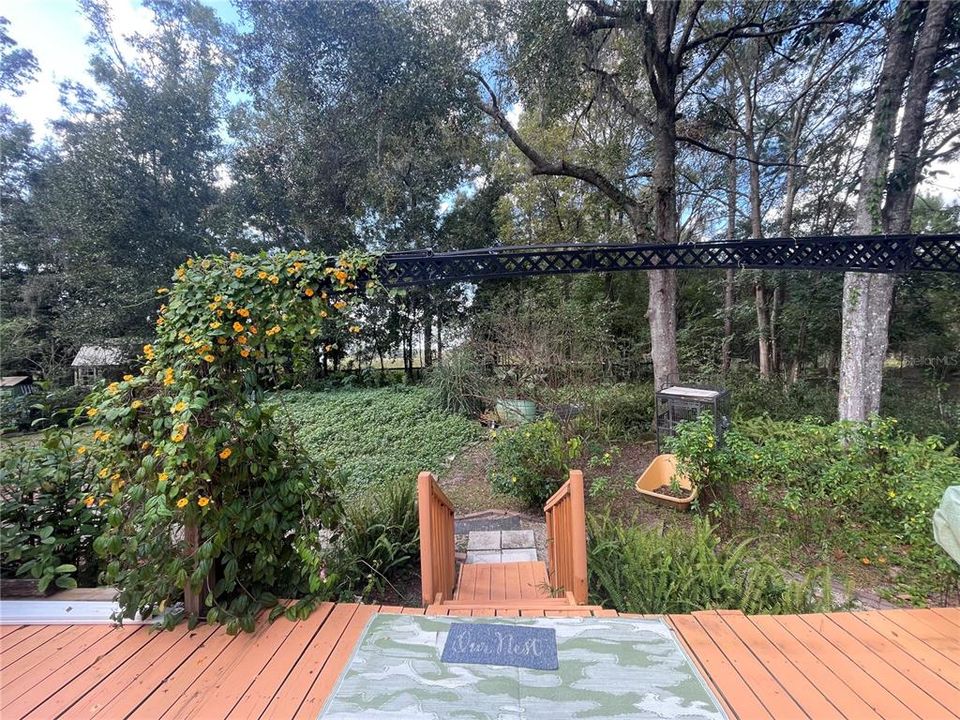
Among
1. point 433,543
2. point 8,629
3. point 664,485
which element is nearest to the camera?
point 8,629

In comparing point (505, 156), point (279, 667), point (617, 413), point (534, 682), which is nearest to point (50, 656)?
point (279, 667)

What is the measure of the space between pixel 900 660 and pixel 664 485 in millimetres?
2603

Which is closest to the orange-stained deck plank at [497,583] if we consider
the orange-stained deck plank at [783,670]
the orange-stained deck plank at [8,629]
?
the orange-stained deck plank at [783,670]

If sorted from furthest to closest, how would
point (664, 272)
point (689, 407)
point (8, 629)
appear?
point (664, 272)
point (689, 407)
point (8, 629)

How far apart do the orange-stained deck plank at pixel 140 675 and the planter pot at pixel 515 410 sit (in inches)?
147

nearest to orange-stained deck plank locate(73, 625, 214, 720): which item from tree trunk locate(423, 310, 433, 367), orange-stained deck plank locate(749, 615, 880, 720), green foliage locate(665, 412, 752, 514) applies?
orange-stained deck plank locate(749, 615, 880, 720)

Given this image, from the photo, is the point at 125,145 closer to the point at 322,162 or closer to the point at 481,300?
the point at 322,162

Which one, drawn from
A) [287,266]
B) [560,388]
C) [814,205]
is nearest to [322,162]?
[560,388]

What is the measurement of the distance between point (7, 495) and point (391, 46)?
5.90 metres

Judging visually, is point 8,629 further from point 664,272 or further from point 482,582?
point 664,272

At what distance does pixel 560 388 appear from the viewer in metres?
5.02

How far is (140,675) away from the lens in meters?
1.23

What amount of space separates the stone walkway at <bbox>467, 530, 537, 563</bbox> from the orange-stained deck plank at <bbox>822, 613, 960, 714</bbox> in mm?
1757

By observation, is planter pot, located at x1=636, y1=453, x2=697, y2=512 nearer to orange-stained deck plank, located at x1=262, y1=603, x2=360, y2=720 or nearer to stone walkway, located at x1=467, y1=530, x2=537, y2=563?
stone walkway, located at x1=467, y1=530, x2=537, y2=563
